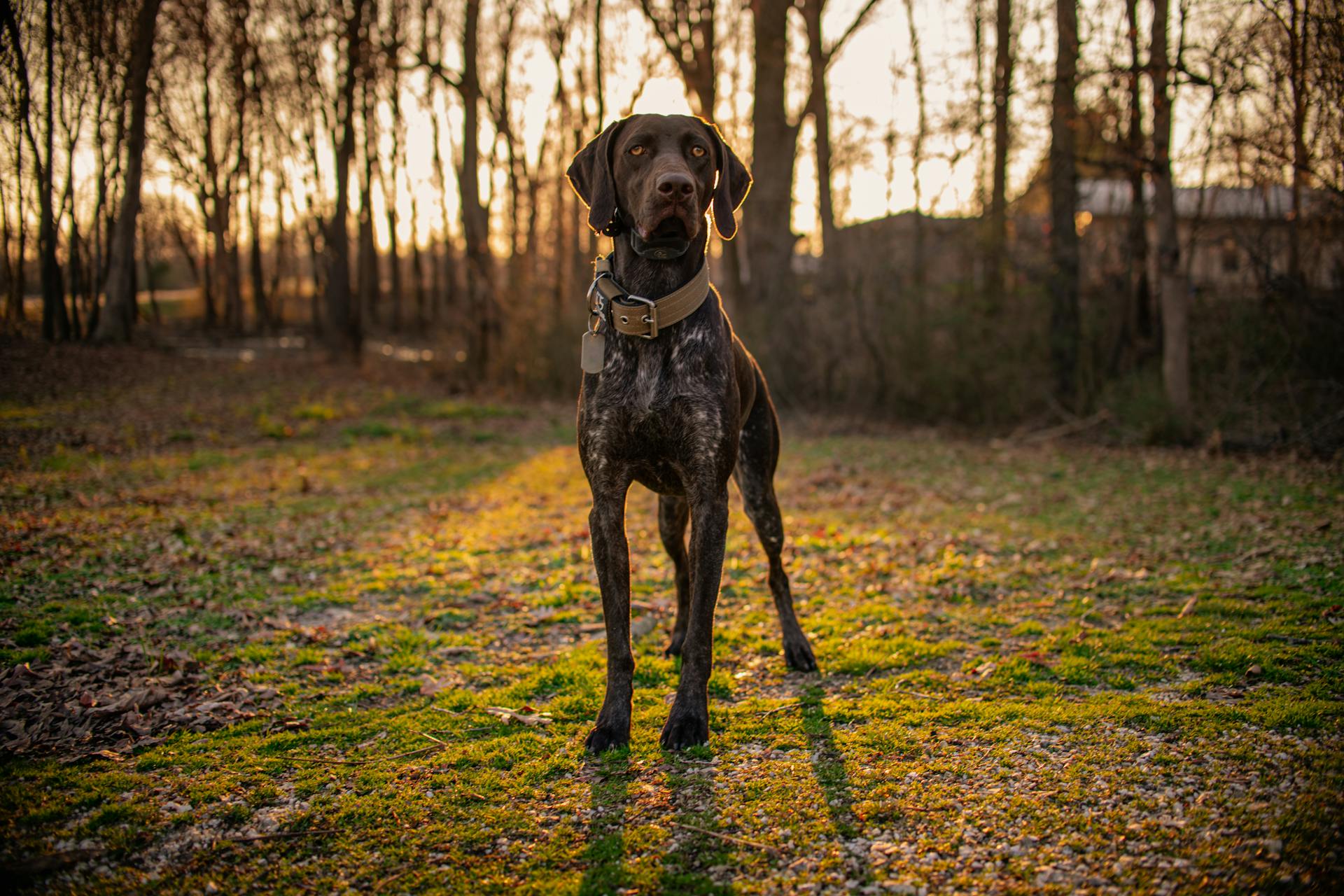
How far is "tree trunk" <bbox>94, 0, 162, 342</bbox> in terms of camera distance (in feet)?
50.6

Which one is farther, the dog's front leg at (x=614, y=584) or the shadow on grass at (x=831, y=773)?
the dog's front leg at (x=614, y=584)

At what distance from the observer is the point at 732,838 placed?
8.43 feet

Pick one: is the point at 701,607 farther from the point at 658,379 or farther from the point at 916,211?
the point at 916,211

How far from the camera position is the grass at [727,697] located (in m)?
2.46

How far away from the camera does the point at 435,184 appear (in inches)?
1213

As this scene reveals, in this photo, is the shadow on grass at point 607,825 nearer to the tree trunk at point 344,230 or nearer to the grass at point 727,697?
the grass at point 727,697

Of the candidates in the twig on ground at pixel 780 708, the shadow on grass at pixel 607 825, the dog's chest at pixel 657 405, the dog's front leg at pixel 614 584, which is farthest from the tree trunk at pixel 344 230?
the shadow on grass at pixel 607 825

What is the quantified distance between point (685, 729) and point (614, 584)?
605mm

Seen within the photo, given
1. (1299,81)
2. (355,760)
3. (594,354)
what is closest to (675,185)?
(594,354)

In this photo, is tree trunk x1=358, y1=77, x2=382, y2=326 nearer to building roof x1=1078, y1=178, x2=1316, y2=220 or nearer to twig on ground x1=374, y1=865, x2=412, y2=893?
building roof x1=1078, y1=178, x2=1316, y2=220

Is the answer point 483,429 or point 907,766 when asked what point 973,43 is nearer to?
point 483,429

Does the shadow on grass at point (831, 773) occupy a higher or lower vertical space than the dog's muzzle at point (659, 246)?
lower

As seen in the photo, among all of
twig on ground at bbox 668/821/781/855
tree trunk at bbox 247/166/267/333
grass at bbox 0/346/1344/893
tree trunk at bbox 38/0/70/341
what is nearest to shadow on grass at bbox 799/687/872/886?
grass at bbox 0/346/1344/893

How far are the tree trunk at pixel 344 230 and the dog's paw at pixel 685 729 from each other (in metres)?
18.7
